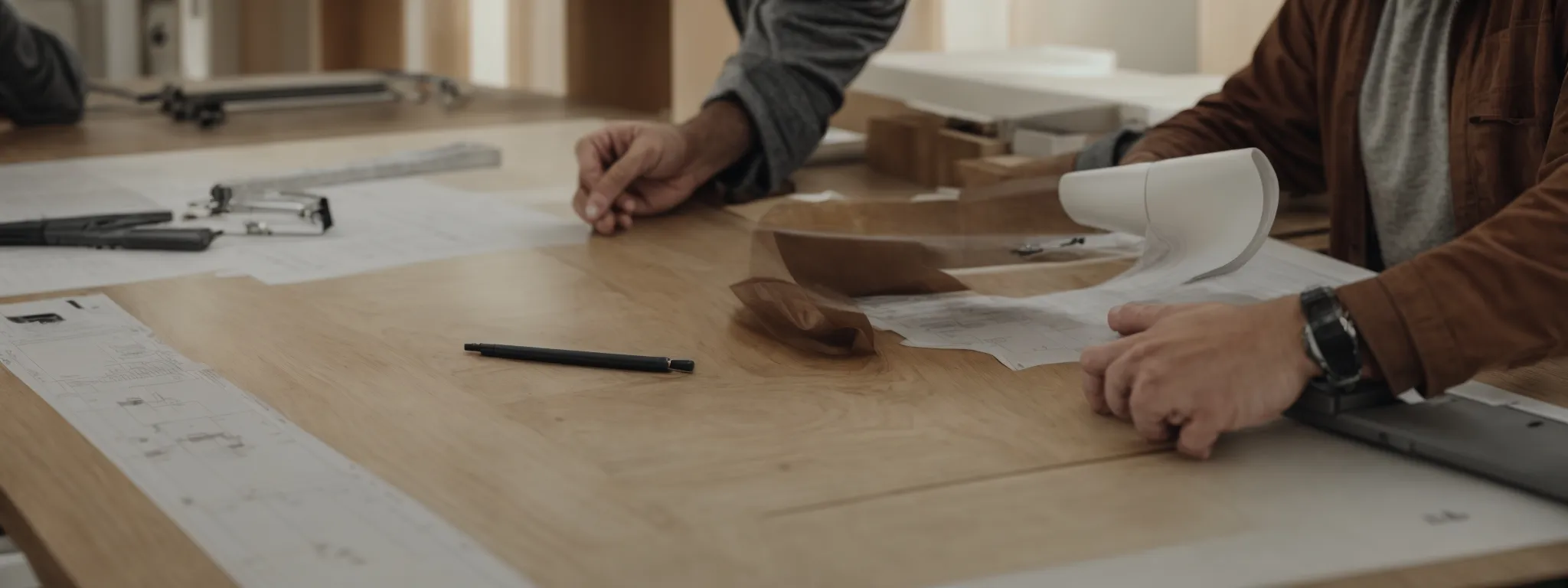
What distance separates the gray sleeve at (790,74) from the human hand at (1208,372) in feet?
2.70

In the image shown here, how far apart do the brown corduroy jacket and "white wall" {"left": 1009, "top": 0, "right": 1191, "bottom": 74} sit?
2.78 ft

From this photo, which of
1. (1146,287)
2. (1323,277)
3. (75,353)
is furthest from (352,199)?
(1323,277)

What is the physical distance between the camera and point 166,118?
2.28 meters

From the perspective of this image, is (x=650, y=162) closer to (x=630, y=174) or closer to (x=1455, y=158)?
(x=630, y=174)

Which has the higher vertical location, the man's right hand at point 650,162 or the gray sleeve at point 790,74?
the gray sleeve at point 790,74

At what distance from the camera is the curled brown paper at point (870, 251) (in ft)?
3.62

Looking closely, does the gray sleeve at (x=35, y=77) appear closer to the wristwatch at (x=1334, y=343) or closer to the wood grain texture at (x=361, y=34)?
the wood grain texture at (x=361, y=34)

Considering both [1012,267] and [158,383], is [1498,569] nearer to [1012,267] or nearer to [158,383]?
[1012,267]

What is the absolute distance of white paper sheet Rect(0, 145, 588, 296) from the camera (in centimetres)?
134

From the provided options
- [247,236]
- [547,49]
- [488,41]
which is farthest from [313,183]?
[488,41]

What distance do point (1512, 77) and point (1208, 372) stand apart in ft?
1.62

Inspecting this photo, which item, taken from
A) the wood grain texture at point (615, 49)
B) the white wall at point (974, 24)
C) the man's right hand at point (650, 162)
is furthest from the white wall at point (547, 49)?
the man's right hand at point (650, 162)

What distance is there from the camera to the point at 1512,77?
1.18 m

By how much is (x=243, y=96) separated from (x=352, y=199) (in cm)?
84
